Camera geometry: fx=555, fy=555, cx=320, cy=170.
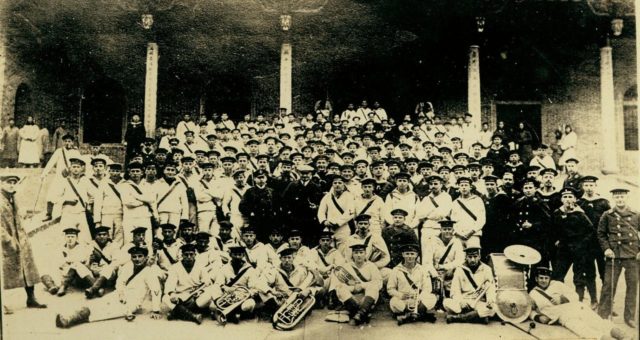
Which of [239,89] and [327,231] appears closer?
[327,231]

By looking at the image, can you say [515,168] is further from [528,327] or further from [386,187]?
[528,327]

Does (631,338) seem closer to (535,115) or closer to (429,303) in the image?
(429,303)

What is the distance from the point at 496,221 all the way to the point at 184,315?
10.7 ft

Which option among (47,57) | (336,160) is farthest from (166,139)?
(336,160)

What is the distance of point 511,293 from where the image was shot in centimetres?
515

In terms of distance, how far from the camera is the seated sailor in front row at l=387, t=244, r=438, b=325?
514 cm

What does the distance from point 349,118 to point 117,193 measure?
466 cm

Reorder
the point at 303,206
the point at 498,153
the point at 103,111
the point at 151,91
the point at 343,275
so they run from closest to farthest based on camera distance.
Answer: the point at 343,275 < the point at 303,206 < the point at 498,153 < the point at 151,91 < the point at 103,111

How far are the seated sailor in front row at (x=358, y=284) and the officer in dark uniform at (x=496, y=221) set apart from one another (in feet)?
4.09

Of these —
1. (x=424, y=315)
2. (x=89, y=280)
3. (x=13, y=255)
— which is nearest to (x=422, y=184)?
(x=424, y=315)

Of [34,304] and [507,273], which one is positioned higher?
[507,273]

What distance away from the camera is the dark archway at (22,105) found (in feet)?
21.1

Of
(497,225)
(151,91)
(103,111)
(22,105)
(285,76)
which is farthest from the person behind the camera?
(103,111)

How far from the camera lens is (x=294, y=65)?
9.62m
